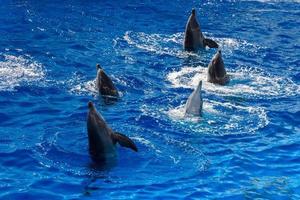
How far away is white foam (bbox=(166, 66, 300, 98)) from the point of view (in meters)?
12.3

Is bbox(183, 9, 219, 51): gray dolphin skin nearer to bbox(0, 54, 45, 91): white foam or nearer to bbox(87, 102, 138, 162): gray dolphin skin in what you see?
bbox(0, 54, 45, 91): white foam

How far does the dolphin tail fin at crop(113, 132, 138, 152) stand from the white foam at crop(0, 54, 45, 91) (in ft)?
13.2

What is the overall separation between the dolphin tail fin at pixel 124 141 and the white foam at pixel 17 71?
4.01 meters

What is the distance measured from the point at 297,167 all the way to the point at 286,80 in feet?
14.6

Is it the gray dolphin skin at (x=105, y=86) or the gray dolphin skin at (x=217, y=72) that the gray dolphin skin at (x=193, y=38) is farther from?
the gray dolphin skin at (x=105, y=86)

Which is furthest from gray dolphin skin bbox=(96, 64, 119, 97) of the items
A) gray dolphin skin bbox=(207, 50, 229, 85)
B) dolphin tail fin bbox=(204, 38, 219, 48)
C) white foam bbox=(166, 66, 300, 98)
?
dolphin tail fin bbox=(204, 38, 219, 48)

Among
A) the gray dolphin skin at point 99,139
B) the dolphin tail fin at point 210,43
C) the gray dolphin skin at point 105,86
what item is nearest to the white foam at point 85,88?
the gray dolphin skin at point 105,86

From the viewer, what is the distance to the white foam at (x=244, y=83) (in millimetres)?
12328

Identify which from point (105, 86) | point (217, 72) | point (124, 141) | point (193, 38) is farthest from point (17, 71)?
point (124, 141)

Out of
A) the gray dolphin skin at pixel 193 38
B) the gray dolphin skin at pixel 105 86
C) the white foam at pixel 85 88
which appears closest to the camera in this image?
→ the gray dolphin skin at pixel 105 86

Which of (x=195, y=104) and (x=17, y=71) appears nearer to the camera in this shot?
(x=195, y=104)

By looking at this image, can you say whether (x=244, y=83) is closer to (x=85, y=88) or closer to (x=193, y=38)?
(x=193, y=38)

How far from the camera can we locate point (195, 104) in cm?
1076

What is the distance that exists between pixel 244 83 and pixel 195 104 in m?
2.63
